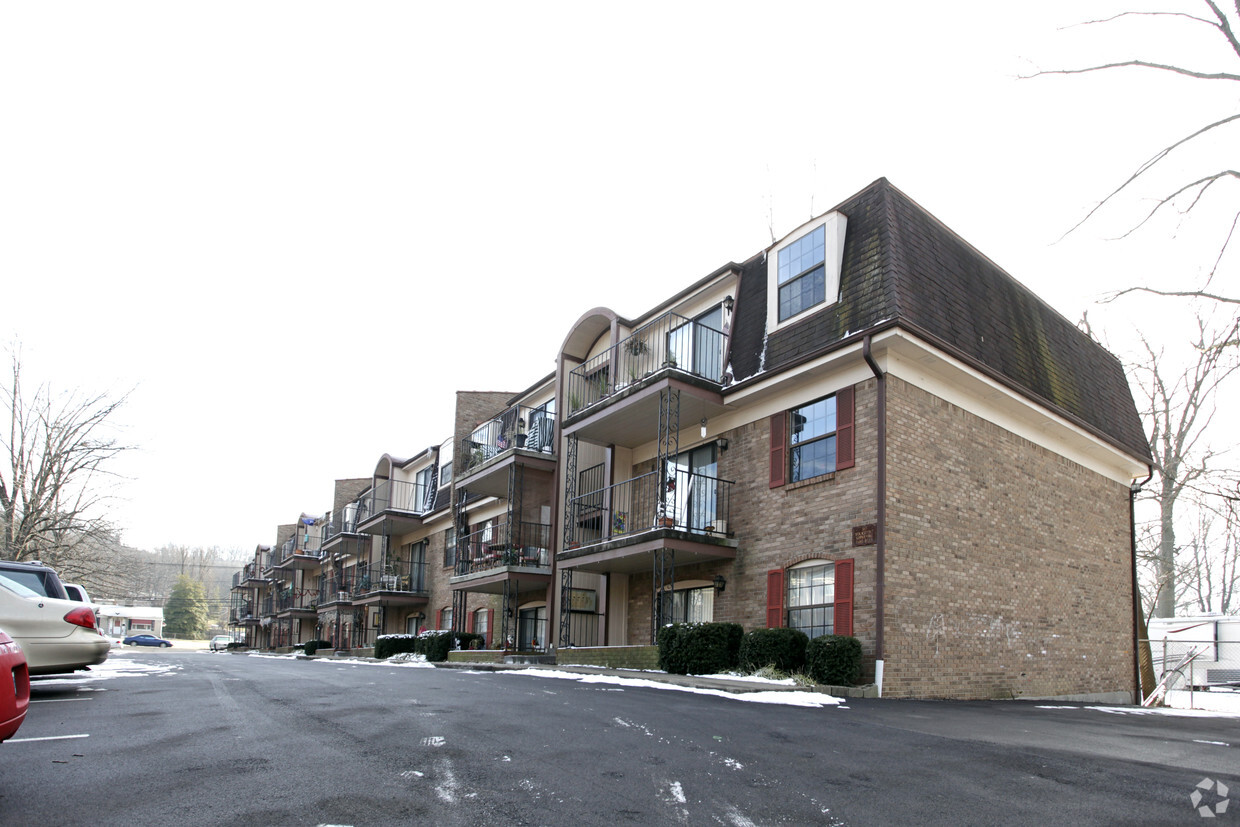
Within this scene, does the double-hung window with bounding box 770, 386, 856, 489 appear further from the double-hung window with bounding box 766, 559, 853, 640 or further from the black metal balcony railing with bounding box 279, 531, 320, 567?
the black metal balcony railing with bounding box 279, 531, 320, 567

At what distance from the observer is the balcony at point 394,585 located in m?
31.9

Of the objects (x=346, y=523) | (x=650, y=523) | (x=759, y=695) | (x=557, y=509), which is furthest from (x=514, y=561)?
(x=346, y=523)

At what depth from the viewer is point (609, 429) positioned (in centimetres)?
1936

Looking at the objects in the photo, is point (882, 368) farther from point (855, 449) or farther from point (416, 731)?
point (416, 731)

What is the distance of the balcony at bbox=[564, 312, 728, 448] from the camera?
54.8ft

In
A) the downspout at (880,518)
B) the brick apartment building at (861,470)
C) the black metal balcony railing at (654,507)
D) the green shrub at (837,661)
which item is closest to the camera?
the green shrub at (837,661)

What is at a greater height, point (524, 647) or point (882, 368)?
point (882, 368)

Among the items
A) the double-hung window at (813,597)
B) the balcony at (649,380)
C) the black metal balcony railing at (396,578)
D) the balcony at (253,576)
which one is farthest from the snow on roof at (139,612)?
the double-hung window at (813,597)

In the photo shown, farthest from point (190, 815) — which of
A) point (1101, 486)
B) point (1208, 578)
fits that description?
point (1208, 578)

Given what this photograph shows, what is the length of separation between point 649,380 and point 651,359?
10.4 feet

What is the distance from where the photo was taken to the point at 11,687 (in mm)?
4473

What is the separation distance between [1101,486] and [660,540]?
1033cm

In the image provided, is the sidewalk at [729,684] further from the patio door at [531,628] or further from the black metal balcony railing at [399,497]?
the black metal balcony railing at [399,497]

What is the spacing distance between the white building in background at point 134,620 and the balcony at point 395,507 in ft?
194
